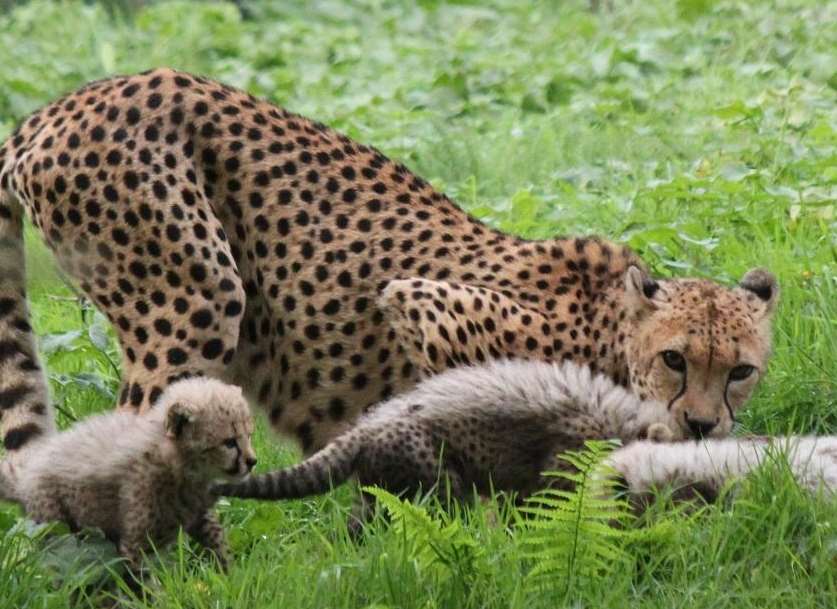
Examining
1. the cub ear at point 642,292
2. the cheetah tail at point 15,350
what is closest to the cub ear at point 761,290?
the cub ear at point 642,292

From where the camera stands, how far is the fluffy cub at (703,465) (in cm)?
508

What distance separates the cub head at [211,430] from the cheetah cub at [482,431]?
7.5 inches

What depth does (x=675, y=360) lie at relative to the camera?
5.80 metres

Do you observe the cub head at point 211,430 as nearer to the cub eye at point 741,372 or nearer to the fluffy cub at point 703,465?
the fluffy cub at point 703,465

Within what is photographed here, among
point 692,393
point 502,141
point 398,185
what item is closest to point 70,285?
point 398,185

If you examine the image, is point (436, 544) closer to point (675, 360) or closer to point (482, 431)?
point (482, 431)

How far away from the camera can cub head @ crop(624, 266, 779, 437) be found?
5.69 meters

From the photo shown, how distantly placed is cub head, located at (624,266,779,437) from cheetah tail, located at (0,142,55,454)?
6.25 feet

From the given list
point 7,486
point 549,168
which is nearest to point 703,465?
point 7,486

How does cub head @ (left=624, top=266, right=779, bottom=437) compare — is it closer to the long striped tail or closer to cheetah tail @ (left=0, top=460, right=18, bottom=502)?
the long striped tail

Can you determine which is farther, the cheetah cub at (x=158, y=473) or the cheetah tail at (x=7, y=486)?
the cheetah tail at (x=7, y=486)

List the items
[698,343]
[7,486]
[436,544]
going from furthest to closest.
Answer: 1. [698,343]
2. [7,486]
3. [436,544]

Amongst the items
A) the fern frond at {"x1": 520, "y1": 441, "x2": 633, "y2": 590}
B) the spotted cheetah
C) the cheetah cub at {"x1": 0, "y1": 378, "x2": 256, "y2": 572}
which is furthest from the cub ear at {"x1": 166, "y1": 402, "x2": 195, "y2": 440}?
the fern frond at {"x1": 520, "y1": 441, "x2": 633, "y2": 590}

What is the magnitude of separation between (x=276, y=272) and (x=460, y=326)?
0.70 m
